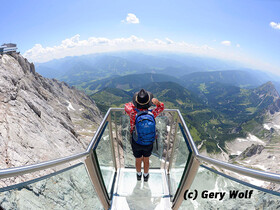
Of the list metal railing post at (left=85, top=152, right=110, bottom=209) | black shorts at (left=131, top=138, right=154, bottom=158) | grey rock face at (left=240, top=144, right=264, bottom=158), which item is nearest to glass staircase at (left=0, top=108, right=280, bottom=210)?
metal railing post at (left=85, top=152, right=110, bottom=209)

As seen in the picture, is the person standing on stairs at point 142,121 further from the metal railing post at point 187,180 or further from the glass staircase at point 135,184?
the metal railing post at point 187,180

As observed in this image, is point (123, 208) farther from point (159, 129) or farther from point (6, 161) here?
point (6, 161)

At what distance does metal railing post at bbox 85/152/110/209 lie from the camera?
3.31 metres

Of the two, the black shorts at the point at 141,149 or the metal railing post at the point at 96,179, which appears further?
the black shorts at the point at 141,149

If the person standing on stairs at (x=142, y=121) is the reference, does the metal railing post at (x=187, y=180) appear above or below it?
below

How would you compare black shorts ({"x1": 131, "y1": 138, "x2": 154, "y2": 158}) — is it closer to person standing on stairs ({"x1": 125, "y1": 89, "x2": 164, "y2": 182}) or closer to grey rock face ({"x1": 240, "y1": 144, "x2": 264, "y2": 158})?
person standing on stairs ({"x1": 125, "y1": 89, "x2": 164, "y2": 182})

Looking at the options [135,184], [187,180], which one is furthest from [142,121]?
[135,184]

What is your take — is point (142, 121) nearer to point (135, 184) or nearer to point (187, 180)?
point (187, 180)

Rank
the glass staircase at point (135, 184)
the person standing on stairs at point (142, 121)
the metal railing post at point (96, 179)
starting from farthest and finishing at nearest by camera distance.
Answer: the person standing on stairs at point (142, 121), the metal railing post at point (96, 179), the glass staircase at point (135, 184)

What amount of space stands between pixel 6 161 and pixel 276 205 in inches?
432

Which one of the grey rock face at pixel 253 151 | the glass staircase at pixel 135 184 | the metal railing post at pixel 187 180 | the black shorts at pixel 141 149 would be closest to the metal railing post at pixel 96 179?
the glass staircase at pixel 135 184

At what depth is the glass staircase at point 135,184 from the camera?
2143 millimetres

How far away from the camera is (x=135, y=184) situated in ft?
18.0

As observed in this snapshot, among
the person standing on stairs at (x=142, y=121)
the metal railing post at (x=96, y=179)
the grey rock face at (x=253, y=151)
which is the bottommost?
the grey rock face at (x=253, y=151)
